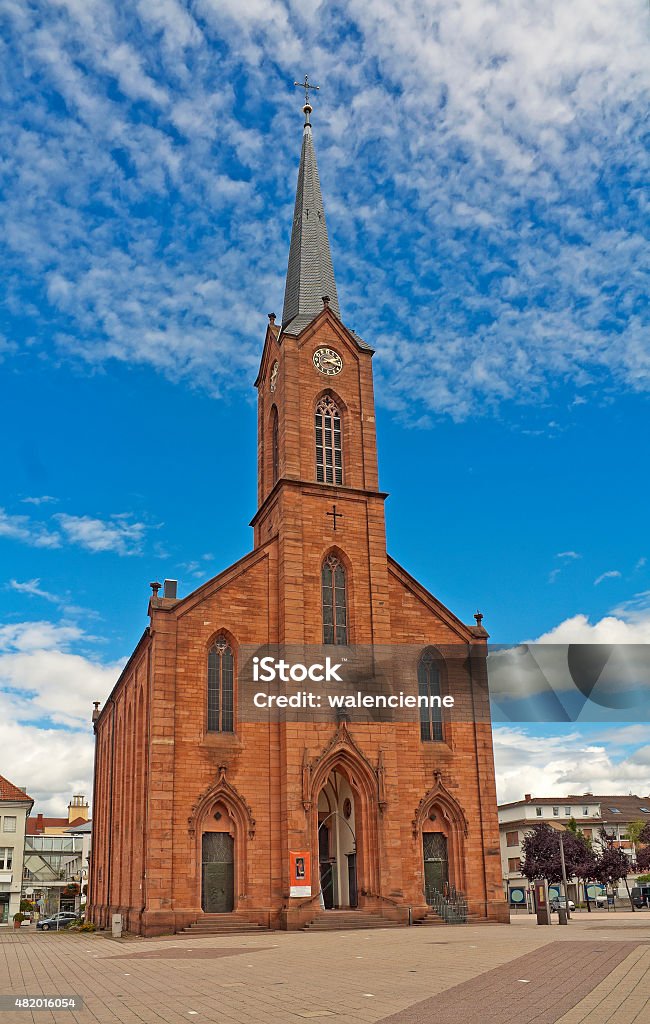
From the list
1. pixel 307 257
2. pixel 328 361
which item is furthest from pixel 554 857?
pixel 307 257

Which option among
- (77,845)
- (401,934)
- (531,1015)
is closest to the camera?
(531,1015)

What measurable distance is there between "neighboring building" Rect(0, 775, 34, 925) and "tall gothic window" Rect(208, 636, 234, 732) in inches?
1619

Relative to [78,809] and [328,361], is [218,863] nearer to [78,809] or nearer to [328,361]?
[328,361]

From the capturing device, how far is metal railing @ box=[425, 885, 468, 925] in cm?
3859

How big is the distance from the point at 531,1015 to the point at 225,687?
88.4 feet

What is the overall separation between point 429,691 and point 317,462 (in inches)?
477

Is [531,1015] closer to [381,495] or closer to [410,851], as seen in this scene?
[410,851]

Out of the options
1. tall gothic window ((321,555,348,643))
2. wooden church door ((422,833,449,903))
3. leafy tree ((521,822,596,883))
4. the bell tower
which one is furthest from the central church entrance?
leafy tree ((521,822,596,883))

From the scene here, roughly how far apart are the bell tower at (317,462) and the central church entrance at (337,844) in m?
7.01

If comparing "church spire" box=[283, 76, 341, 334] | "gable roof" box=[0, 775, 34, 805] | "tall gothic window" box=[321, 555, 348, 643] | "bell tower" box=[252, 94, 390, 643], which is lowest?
"gable roof" box=[0, 775, 34, 805]

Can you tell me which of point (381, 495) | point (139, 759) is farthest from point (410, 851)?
point (381, 495)

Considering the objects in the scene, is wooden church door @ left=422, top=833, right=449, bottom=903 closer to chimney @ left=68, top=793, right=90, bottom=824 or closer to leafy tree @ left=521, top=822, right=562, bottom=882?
leafy tree @ left=521, top=822, right=562, bottom=882

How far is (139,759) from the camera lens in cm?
4238

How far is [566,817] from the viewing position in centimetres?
11081
